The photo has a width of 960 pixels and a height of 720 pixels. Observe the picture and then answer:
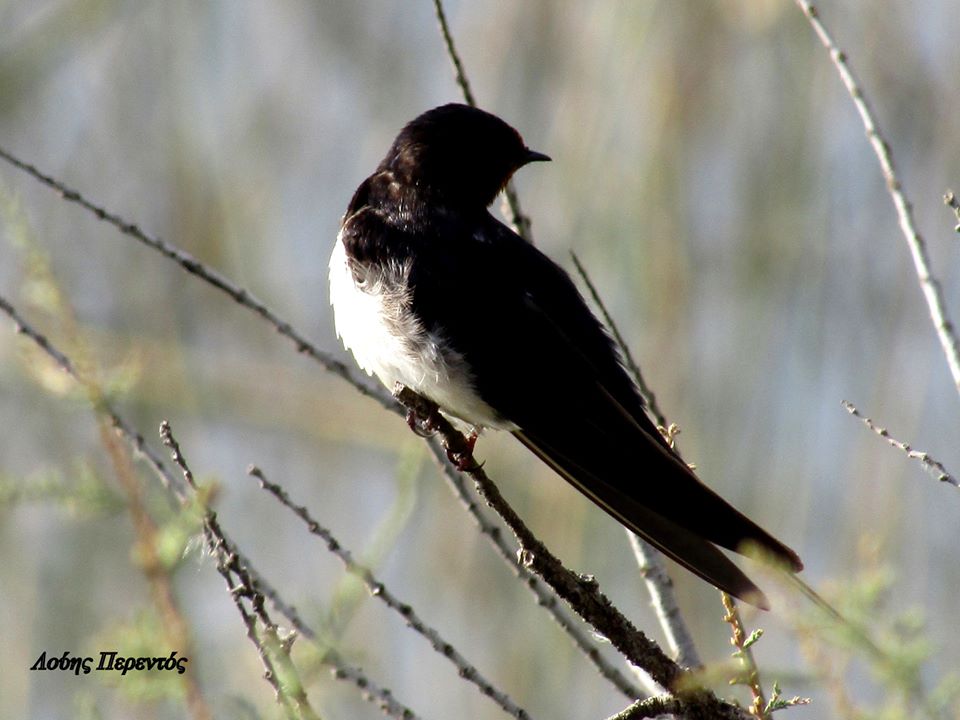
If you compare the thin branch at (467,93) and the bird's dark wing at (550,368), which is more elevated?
the thin branch at (467,93)

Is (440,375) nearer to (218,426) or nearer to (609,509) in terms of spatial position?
(609,509)

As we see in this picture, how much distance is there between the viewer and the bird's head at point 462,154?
3.07 metres

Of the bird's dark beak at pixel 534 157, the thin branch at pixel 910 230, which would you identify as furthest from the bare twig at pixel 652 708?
the bird's dark beak at pixel 534 157

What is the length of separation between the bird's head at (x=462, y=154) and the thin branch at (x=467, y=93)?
0.31 m

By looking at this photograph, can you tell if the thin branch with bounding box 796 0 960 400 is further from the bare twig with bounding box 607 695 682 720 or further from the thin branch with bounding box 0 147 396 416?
the thin branch with bounding box 0 147 396 416

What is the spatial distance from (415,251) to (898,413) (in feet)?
4.30

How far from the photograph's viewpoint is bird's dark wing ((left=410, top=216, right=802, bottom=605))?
7.56 feet

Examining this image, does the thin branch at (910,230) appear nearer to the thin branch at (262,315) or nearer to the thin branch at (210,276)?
the thin branch at (262,315)

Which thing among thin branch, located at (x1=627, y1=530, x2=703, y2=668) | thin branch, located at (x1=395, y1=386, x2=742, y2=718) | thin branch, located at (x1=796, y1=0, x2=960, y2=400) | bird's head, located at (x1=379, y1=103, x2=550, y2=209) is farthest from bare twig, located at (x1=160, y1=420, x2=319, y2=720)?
bird's head, located at (x1=379, y1=103, x2=550, y2=209)

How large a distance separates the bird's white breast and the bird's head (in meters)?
0.41

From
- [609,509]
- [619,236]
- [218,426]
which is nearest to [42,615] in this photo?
[218,426]

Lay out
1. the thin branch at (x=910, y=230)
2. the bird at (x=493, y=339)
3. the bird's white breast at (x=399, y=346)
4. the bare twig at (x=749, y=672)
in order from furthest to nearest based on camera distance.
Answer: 1. the bird's white breast at (x=399, y=346)
2. the bird at (x=493, y=339)
3. the thin branch at (x=910, y=230)
4. the bare twig at (x=749, y=672)

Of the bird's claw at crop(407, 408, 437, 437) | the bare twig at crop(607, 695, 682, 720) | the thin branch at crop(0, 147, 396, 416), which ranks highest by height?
the thin branch at crop(0, 147, 396, 416)

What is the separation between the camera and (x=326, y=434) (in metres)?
4.36
